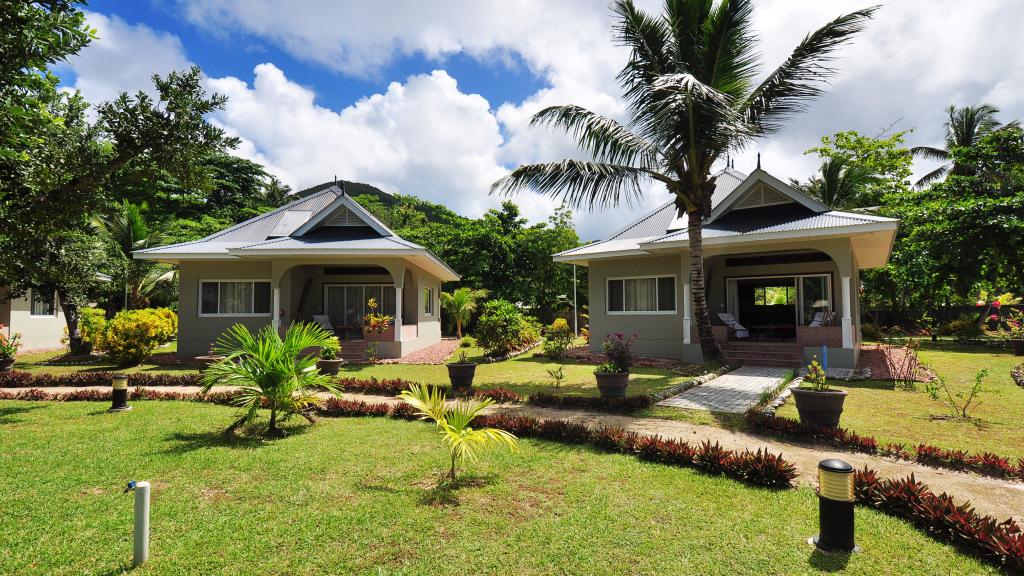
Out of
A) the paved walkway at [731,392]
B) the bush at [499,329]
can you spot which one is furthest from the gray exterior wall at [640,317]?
the paved walkway at [731,392]

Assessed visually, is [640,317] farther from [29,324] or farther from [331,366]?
[29,324]

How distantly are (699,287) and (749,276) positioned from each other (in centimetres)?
454

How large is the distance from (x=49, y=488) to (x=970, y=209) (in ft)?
81.5

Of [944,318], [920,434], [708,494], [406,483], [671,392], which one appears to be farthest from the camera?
[944,318]

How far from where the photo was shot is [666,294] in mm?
15219

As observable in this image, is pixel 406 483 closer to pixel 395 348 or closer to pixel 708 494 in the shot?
pixel 708 494

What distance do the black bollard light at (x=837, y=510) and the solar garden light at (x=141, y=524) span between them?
4635 millimetres

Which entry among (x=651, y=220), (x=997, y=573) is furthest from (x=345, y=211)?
(x=997, y=573)

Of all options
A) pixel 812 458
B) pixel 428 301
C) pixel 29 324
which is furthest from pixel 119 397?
pixel 29 324

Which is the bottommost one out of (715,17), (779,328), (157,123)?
(779,328)

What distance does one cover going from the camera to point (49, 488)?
4.66 meters

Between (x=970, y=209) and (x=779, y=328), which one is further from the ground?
(x=970, y=209)

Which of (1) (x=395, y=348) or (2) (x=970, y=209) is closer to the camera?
(1) (x=395, y=348)

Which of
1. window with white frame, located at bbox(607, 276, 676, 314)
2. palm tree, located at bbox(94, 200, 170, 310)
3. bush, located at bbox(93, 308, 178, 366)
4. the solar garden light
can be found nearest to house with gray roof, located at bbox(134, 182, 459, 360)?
bush, located at bbox(93, 308, 178, 366)
